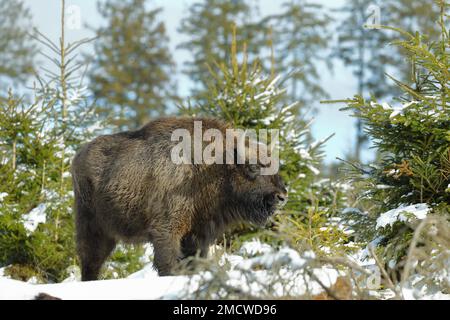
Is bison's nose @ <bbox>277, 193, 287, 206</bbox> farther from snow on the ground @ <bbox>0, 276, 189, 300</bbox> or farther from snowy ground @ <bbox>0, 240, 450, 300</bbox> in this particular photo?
snow on the ground @ <bbox>0, 276, 189, 300</bbox>

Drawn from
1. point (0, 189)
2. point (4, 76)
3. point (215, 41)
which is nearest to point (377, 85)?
point (215, 41)

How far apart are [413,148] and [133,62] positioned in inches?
1152

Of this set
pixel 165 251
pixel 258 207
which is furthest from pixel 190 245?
pixel 258 207

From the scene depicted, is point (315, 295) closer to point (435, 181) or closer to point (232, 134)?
point (435, 181)

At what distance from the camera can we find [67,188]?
1151 centimetres

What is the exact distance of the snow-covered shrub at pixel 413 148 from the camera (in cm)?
674

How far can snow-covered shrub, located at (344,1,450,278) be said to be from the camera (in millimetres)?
6738

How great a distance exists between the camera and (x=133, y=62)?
116 ft

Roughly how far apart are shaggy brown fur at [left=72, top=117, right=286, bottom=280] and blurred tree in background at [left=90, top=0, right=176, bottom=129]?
81.1 feet

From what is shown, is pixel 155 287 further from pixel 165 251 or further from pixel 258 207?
pixel 258 207

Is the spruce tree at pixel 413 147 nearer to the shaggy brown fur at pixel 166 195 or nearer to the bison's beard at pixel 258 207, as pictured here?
the bison's beard at pixel 258 207

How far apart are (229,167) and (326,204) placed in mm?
4032

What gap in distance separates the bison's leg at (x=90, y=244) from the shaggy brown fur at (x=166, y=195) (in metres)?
0.07

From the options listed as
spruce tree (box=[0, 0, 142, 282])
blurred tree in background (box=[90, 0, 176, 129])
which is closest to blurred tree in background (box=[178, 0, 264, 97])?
Answer: blurred tree in background (box=[90, 0, 176, 129])
